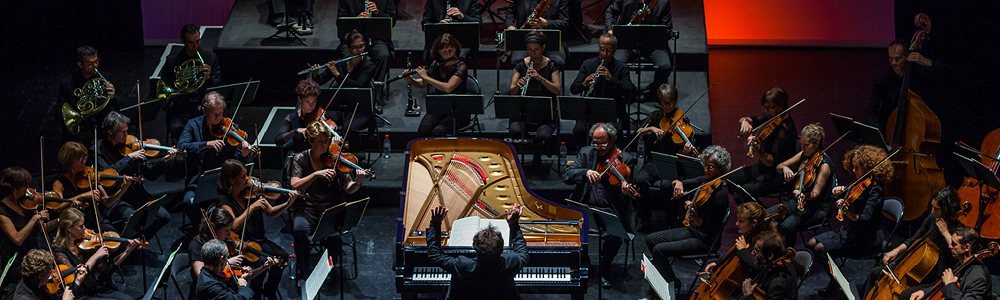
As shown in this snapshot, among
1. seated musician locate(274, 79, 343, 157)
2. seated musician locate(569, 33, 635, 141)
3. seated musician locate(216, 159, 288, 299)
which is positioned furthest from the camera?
seated musician locate(569, 33, 635, 141)

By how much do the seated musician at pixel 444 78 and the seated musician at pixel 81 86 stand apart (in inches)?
108

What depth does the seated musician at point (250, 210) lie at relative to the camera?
609 cm

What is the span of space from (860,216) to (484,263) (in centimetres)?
295

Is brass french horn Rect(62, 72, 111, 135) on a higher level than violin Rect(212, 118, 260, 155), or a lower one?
higher

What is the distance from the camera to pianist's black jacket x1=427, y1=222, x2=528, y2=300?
211 inches

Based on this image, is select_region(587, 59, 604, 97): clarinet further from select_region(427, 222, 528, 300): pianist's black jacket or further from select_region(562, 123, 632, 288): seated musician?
select_region(427, 222, 528, 300): pianist's black jacket

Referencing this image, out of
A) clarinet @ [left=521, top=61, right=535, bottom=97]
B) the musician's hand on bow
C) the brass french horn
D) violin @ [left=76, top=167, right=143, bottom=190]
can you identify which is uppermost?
clarinet @ [left=521, top=61, right=535, bottom=97]

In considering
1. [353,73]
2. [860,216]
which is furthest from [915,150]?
[353,73]

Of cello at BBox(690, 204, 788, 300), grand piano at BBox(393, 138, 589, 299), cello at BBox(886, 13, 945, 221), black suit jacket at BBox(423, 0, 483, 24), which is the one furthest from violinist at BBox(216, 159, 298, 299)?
cello at BBox(886, 13, 945, 221)

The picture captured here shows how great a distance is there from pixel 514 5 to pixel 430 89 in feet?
4.16

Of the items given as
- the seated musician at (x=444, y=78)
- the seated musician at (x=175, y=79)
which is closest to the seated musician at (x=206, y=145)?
the seated musician at (x=175, y=79)

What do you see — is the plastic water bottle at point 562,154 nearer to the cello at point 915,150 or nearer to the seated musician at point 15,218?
the cello at point 915,150

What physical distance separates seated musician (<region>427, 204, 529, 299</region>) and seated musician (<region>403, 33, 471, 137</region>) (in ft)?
8.52

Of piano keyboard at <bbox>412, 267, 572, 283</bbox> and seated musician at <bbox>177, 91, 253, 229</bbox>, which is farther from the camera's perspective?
seated musician at <bbox>177, 91, 253, 229</bbox>
